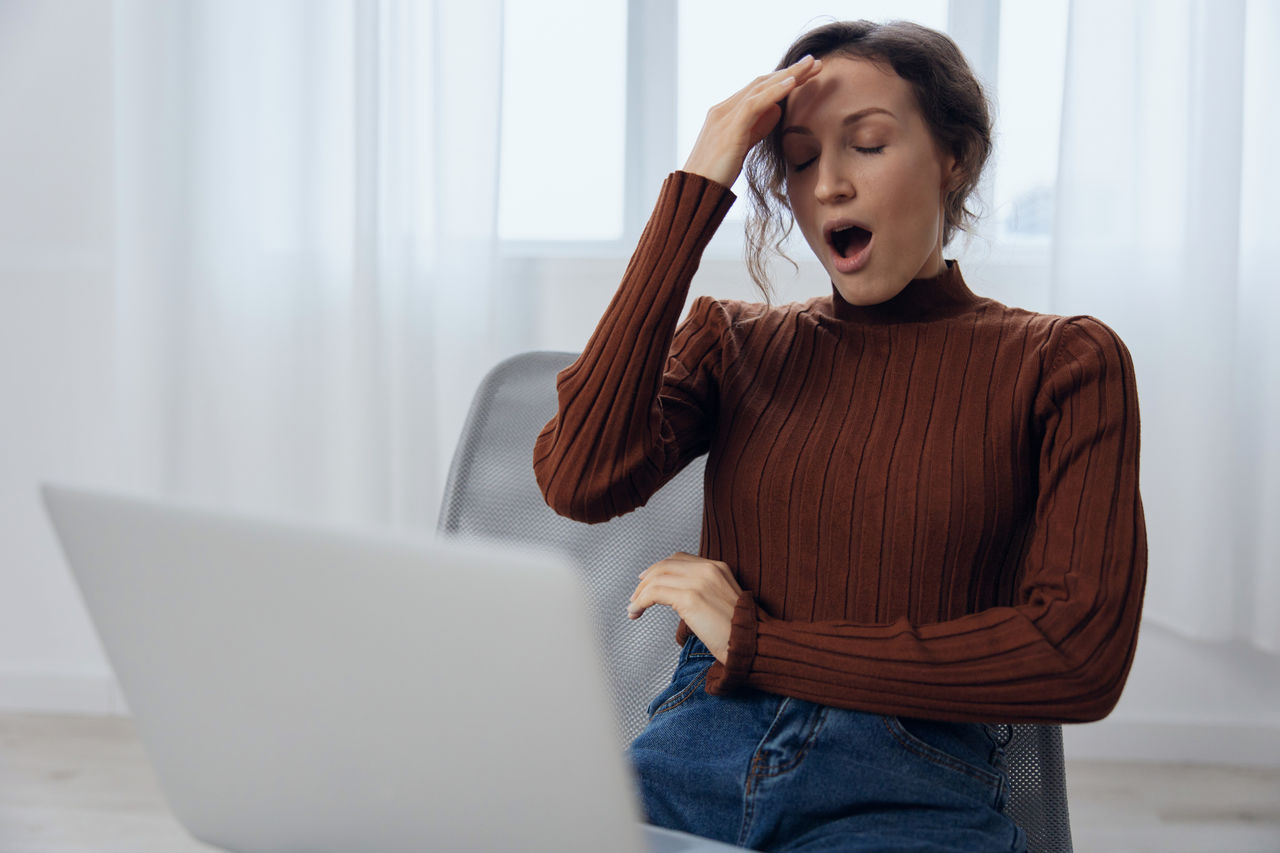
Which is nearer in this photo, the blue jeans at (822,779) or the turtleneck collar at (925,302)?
the blue jeans at (822,779)

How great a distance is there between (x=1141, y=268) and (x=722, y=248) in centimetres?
77

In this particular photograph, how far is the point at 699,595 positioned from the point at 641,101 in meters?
1.52

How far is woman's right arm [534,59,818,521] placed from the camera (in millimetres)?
941

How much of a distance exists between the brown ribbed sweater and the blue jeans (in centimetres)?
3

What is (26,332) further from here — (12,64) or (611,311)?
(611,311)

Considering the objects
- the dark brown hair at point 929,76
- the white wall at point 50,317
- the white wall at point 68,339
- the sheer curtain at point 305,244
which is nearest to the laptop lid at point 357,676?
the dark brown hair at point 929,76

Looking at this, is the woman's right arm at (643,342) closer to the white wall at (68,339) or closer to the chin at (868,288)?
the chin at (868,288)

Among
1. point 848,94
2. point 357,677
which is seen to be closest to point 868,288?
point 848,94

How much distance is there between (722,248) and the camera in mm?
2176

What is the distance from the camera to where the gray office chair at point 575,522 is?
1133 millimetres

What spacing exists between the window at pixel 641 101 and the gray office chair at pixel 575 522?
100 cm

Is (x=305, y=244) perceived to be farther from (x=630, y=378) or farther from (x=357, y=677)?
(x=357, y=677)

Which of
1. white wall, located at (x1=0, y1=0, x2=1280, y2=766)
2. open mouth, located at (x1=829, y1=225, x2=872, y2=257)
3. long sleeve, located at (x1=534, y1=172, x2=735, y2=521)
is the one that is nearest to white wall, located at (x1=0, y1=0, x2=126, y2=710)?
white wall, located at (x1=0, y1=0, x2=1280, y2=766)

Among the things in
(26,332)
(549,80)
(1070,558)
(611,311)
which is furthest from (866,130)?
(26,332)
